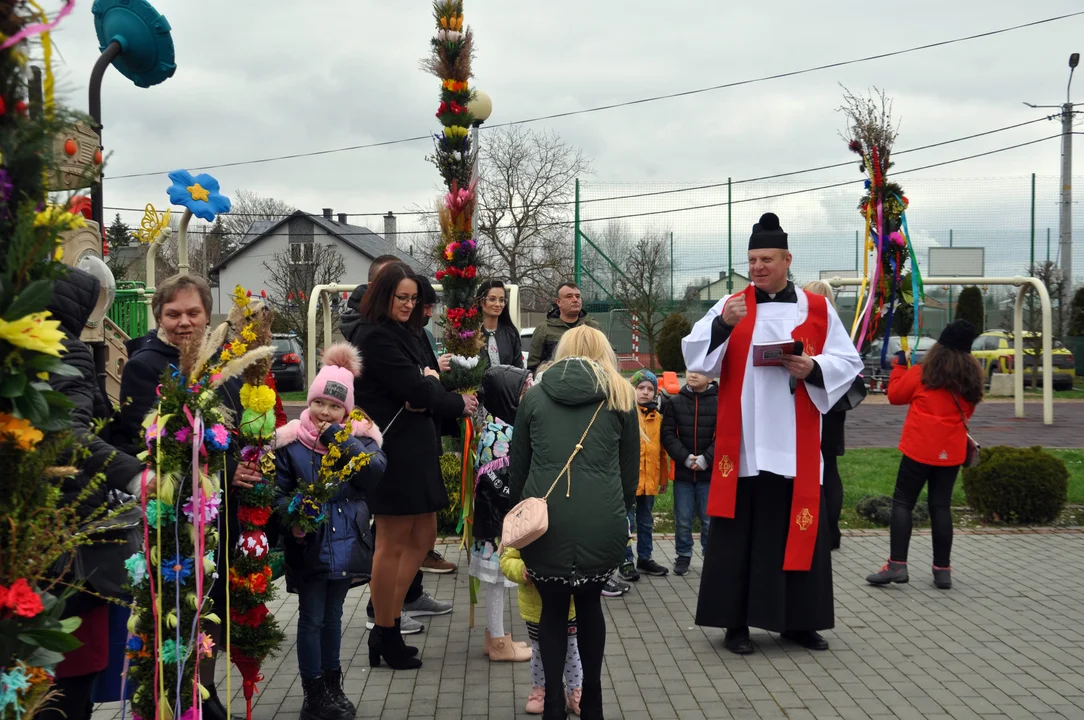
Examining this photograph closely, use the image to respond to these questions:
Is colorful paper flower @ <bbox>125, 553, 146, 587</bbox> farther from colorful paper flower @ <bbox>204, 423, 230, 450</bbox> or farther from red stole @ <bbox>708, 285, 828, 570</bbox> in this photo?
red stole @ <bbox>708, 285, 828, 570</bbox>

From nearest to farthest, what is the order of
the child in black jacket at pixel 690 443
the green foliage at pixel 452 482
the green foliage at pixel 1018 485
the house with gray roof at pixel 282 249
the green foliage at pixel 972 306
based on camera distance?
1. the child in black jacket at pixel 690 443
2. the green foliage at pixel 452 482
3. the green foliage at pixel 1018 485
4. the green foliage at pixel 972 306
5. the house with gray roof at pixel 282 249

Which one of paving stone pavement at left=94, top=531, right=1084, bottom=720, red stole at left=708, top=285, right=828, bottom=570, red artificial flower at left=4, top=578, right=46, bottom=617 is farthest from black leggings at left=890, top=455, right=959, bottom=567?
red artificial flower at left=4, top=578, right=46, bottom=617

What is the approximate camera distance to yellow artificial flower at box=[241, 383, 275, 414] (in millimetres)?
3660

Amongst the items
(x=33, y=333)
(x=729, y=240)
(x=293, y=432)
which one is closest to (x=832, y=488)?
(x=293, y=432)

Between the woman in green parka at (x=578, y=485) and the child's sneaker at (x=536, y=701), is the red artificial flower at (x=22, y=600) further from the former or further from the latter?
the child's sneaker at (x=536, y=701)

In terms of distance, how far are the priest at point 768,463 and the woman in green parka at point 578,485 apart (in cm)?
141

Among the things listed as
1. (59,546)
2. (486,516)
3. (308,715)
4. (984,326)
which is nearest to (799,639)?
(486,516)

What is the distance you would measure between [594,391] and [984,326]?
27.6 m

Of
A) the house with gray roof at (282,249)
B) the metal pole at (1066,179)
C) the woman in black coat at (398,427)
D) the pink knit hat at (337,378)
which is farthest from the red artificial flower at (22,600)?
the house with gray roof at (282,249)

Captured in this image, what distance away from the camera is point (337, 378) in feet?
14.0

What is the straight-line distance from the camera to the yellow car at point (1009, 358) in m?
24.6

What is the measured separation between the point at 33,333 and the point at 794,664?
4.42m

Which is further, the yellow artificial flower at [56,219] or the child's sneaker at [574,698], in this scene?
the child's sneaker at [574,698]

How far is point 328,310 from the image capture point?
13.2 metres
